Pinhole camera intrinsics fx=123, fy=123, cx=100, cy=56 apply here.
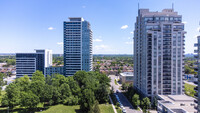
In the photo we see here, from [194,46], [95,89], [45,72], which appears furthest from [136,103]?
[45,72]

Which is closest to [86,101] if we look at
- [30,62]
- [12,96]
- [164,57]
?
[12,96]

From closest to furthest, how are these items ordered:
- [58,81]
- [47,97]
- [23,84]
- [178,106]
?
[178,106]
[47,97]
[23,84]
[58,81]

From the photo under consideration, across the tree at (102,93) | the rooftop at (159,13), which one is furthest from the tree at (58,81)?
the rooftop at (159,13)

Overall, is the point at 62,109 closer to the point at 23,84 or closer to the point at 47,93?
the point at 47,93

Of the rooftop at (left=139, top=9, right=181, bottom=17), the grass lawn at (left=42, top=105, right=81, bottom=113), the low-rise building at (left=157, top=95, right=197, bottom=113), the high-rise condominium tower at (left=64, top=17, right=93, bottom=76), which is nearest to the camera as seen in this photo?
the low-rise building at (left=157, top=95, right=197, bottom=113)

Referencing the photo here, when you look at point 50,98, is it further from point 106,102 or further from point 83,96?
point 106,102

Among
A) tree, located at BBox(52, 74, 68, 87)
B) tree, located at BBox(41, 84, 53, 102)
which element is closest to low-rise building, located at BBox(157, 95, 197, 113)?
tree, located at BBox(41, 84, 53, 102)

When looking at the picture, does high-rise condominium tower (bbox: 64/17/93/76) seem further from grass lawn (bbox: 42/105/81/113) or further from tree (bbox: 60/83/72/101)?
grass lawn (bbox: 42/105/81/113)

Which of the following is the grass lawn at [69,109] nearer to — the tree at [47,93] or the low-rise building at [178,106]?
the tree at [47,93]

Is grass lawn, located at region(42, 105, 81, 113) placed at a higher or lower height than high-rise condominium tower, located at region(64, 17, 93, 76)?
lower
